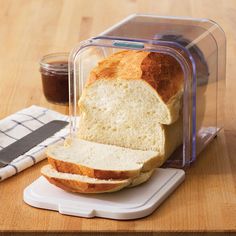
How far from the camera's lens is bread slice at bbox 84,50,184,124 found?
2.12m

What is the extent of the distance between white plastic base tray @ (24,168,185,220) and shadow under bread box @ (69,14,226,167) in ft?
0.49

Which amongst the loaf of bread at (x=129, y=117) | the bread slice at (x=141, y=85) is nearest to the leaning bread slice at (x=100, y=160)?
the loaf of bread at (x=129, y=117)

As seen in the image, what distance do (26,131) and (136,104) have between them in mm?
402

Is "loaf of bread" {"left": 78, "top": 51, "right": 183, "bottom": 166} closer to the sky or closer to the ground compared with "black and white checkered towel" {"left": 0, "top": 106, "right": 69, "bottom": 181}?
closer to the sky

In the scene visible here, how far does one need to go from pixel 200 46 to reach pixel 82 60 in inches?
12.7

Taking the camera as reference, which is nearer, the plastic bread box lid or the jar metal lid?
the plastic bread box lid

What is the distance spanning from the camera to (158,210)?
1.93 metres

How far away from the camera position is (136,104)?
2.14 m

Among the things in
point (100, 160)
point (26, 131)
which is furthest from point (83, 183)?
point (26, 131)

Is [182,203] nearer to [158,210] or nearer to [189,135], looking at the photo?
[158,210]

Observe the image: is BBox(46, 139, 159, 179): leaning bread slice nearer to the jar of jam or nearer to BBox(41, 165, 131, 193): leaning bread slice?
BBox(41, 165, 131, 193): leaning bread slice

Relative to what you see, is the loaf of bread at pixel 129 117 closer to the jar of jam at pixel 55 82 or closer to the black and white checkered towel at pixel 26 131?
the black and white checkered towel at pixel 26 131

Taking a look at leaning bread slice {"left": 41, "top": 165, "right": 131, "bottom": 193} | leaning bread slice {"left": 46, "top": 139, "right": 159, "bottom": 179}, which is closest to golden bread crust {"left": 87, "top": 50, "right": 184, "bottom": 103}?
leaning bread slice {"left": 46, "top": 139, "right": 159, "bottom": 179}

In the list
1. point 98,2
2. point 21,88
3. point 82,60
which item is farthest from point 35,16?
point 82,60
